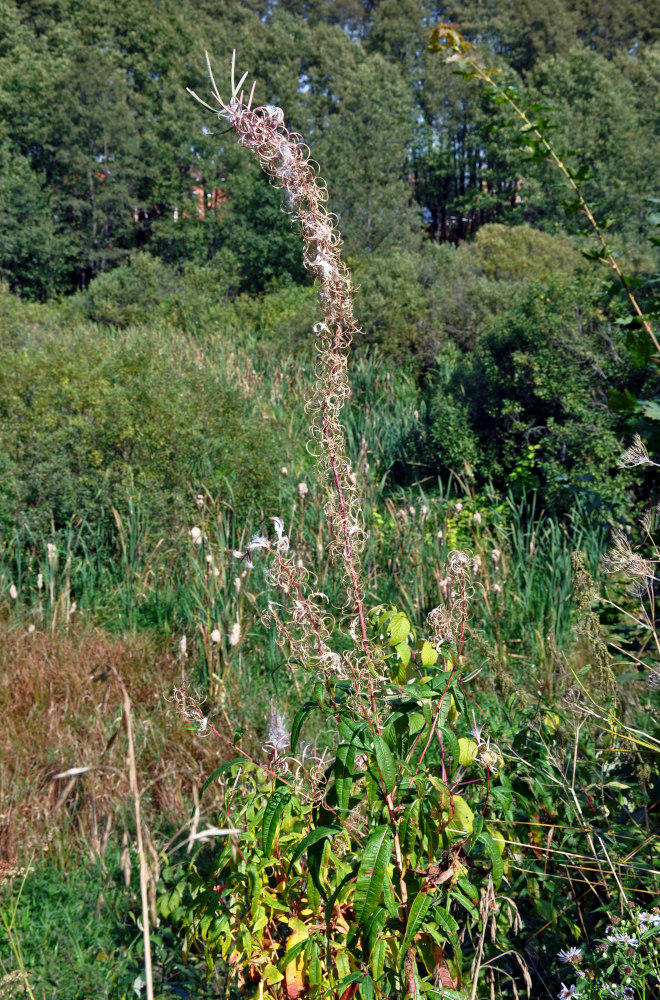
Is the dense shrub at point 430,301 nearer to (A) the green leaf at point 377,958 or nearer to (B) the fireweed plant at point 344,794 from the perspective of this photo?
(B) the fireweed plant at point 344,794

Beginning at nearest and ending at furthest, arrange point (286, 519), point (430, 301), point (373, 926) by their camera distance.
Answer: point (373, 926), point (286, 519), point (430, 301)

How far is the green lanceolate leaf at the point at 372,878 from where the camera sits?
126 centimetres

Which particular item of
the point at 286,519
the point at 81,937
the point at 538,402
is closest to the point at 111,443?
the point at 286,519

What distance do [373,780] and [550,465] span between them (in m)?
4.51

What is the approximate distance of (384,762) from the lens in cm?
132

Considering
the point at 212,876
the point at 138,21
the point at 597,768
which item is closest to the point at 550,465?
the point at 597,768

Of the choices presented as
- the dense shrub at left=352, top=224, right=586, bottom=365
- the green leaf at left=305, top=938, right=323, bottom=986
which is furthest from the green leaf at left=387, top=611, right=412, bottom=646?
the dense shrub at left=352, top=224, right=586, bottom=365

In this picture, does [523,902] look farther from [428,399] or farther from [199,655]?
[428,399]

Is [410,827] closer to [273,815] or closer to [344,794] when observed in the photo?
[344,794]

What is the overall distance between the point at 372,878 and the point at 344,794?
133mm

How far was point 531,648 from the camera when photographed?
3.80 m

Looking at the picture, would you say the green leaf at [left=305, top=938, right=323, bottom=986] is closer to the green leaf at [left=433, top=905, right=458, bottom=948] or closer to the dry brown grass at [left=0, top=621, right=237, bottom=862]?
the green leaf at [left=433, top=905, right=458, bottom=948]

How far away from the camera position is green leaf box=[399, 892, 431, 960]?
1.29 meters

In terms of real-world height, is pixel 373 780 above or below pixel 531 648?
above
